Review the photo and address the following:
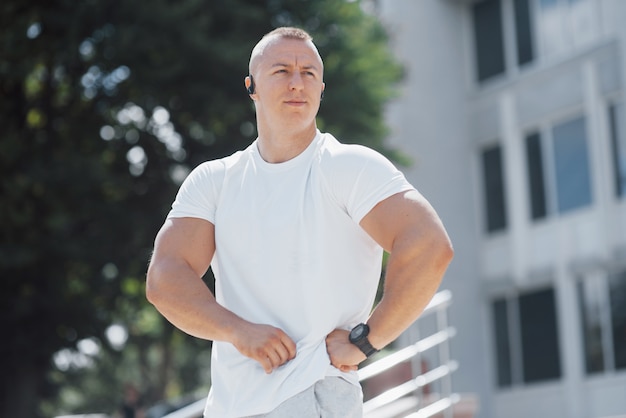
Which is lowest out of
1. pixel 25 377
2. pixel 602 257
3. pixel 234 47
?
pixel 25 377

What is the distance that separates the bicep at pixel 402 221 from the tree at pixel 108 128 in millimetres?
11519

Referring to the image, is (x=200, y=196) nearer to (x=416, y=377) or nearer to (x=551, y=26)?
(x=416, y=377)

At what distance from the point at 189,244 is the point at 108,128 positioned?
1296cm

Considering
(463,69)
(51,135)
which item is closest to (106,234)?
(51,135)

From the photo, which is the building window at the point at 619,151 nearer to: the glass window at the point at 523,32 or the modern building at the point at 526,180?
the modern building at the point at 526,180

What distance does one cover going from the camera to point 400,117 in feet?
72.1

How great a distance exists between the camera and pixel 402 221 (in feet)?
9.21

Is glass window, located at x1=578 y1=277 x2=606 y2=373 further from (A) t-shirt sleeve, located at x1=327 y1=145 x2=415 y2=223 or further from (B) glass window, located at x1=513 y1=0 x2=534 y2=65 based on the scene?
(A) t-shirt sleeve, located at x1=327 y1=145 x2=415 y2=223

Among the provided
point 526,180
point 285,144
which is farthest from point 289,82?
point 526,180

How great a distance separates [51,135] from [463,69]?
30.7 ft

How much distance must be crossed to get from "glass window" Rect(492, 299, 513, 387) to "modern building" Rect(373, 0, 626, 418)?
34 millimetres

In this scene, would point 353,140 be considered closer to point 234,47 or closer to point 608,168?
point 234,47

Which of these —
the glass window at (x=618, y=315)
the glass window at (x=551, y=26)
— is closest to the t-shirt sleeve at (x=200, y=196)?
the glass window at (x=618, y=315)

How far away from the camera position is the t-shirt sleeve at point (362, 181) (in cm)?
285
